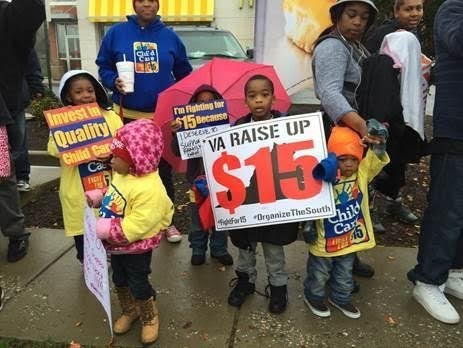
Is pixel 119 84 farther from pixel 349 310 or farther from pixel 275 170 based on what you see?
pixel 349 310

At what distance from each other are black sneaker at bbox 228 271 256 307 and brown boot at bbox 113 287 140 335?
2.05 ft

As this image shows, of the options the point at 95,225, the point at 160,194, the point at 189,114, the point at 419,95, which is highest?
the point at 419,95

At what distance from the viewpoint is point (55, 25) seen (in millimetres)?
22359

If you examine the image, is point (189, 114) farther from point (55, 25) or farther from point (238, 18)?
point (55, 25)

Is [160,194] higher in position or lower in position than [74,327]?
higher

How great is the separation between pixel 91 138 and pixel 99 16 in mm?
15857

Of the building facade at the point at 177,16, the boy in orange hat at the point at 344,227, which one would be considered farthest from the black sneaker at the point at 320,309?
the building facade at the point at 177,16

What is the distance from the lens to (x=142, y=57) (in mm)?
3693

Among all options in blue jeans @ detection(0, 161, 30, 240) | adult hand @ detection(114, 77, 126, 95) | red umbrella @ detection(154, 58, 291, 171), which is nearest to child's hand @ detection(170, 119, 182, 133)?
red umbrella @ detection(154, 58, 291, 171)

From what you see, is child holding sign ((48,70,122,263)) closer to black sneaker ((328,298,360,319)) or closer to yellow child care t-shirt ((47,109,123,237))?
yellow child care t-shirt ((47,109,123,237))

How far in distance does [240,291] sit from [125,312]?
0.73m

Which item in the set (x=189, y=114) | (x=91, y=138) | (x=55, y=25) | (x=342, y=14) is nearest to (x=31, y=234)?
(x=91, y=138)

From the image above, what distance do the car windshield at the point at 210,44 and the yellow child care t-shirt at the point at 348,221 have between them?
6.42 m

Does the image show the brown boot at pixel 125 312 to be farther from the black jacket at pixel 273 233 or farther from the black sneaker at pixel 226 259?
the black sneaker at pixel 226 259
